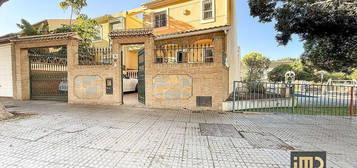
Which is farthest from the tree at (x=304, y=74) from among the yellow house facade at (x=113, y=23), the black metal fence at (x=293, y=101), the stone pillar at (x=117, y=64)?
the stone pillar at (x=117, y=64)

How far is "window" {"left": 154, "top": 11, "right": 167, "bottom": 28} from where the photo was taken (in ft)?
42.6

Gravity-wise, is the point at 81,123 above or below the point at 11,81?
below

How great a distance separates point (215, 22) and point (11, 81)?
13.7 meters

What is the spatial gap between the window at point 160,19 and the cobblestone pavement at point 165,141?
994 cm

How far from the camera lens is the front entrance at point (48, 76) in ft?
28.1

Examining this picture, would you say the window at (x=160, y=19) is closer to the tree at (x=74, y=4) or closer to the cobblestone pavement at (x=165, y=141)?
the tree at (x=74, y=4)

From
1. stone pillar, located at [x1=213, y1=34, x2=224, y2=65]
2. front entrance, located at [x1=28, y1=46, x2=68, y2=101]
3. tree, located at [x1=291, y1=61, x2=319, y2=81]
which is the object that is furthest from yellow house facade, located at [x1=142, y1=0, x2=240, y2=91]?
tree, located at [x1=291, y1=61, x2=319, y2=81]

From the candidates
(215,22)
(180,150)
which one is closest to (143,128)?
(180,150)

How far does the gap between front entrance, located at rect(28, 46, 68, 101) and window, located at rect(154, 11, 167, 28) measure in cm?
739

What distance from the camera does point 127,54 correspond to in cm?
1568

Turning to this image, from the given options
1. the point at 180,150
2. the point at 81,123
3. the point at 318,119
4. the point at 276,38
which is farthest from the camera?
the point at 276,38

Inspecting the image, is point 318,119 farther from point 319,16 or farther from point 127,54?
point 127,54

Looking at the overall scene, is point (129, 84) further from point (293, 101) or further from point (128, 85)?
point (293, 101)

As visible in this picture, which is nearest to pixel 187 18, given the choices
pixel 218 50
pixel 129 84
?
pixel 218 50
